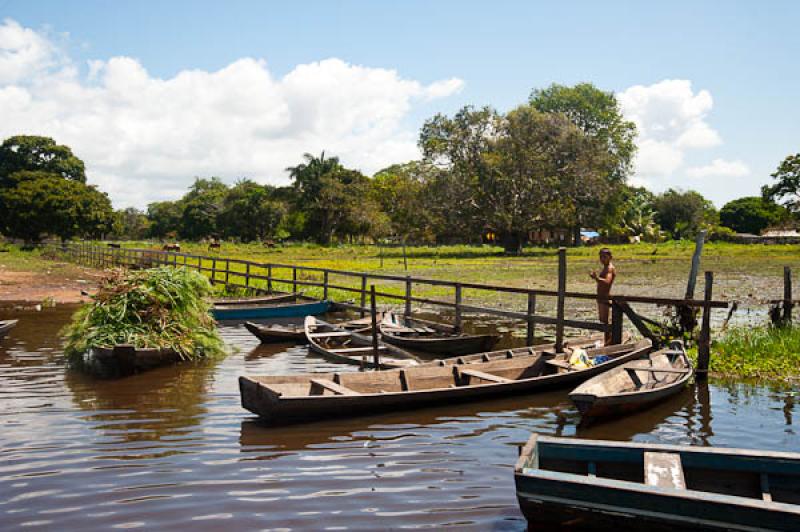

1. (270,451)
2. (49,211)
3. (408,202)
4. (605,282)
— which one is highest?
(408,202)

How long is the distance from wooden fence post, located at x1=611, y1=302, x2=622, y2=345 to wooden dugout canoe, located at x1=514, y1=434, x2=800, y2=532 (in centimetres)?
642

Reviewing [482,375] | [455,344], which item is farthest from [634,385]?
[455,344]

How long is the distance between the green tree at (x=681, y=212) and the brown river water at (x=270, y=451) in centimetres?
7219

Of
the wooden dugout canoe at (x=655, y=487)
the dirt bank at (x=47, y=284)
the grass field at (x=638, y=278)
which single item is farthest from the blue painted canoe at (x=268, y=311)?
the wooden dugout canoe at (x=655, y=487)

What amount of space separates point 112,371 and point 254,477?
5714mm

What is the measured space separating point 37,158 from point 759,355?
73644 millimetres

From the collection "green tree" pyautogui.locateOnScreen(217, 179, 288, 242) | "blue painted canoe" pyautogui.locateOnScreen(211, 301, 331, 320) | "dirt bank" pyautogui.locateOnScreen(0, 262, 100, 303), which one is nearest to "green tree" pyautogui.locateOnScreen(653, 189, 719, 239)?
"green tree" pyautogui.locateOnScreen(217, 179, 288, 242)

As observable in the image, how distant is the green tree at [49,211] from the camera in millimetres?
50938

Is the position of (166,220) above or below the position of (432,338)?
above

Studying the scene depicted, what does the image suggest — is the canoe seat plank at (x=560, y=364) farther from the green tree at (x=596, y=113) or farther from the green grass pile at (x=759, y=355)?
the green tree at (x=596, y=113)

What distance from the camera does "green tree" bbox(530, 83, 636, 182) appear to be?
6462cm

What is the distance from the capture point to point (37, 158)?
69812mm

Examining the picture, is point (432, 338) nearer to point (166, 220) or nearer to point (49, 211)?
point (49, 211)

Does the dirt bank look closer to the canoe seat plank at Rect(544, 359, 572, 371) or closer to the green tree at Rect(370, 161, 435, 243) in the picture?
the canoe seat plank at Rect(544, 359, 572, 371)
